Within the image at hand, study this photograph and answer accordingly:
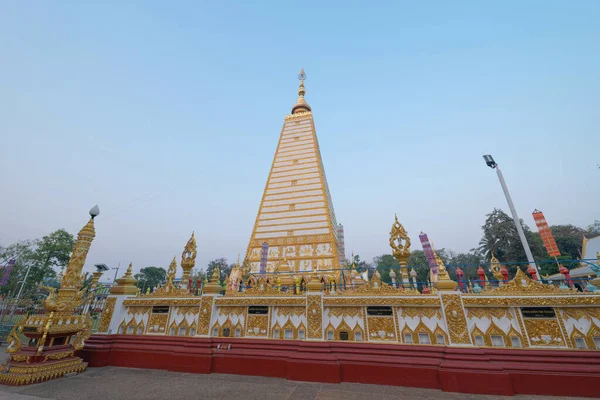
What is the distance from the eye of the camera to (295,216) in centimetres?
1855

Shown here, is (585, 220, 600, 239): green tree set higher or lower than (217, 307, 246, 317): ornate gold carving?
higher

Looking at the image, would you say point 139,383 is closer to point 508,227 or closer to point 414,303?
point 414,303

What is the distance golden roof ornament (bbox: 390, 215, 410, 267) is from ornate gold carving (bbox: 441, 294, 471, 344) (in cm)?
145

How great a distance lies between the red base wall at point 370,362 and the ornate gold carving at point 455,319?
0.63 ft

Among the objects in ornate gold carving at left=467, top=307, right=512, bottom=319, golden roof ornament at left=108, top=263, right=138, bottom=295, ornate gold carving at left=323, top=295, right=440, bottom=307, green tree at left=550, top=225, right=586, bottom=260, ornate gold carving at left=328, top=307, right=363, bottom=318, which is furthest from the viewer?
green tree at left=550, top=225, right=586, bottom=260

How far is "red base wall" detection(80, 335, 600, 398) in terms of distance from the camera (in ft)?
13.7

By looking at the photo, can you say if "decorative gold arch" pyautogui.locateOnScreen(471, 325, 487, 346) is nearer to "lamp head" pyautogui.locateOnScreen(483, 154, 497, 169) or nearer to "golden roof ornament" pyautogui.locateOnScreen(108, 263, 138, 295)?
"golden roof ornament" pyautogui.locateOnScreen(108, 263, 138, 295)

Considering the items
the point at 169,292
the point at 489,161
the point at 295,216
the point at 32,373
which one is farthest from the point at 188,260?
the point at 489,161

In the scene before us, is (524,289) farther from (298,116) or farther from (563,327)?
(298,116)

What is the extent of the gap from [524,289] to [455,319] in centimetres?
142

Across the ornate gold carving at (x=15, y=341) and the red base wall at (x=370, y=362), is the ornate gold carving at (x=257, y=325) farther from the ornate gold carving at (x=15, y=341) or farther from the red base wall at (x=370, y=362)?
the ornate gold carving at (x=15, y=341)

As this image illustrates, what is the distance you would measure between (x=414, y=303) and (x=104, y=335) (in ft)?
25.5

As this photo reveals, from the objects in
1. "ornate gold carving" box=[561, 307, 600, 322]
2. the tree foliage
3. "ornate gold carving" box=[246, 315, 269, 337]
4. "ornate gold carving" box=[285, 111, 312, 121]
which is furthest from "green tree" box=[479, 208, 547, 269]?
the tree foliage

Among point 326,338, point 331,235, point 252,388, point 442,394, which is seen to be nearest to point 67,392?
point 252,388
